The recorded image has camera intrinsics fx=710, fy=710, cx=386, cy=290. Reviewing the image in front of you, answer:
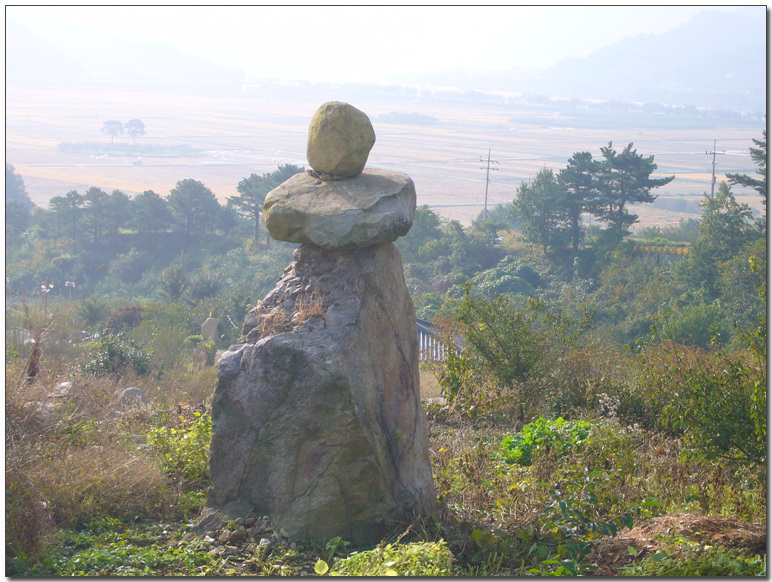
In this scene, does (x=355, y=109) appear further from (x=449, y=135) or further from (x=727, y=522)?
(x=449, y=135)

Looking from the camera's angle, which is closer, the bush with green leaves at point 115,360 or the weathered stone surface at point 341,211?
the weathered stone surface at point 341,211

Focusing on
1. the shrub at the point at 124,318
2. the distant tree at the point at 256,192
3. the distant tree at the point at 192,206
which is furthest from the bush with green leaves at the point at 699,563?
the distant tree at the point at 192,206

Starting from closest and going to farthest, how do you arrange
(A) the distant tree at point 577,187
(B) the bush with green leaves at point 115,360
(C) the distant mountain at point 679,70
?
1. (B) the bush with green leaves at point 115,360
2. (A) the distant tree at point 577,187
3. (C) the distant mountain at point 679,70

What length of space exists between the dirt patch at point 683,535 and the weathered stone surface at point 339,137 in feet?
11.9

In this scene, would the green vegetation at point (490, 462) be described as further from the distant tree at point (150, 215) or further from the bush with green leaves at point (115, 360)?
the distant tree at point (150, 215)

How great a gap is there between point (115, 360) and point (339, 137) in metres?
11.8

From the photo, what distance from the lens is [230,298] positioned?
32062 millimetres

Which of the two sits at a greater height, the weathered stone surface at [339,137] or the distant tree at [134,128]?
the distant tree at [134,128]

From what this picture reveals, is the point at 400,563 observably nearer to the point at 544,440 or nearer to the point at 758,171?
the point at 544,440

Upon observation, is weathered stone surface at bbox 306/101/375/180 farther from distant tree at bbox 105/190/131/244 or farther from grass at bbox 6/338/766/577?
distant tree at bbox 105/190/131/244

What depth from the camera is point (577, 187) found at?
43938 mm

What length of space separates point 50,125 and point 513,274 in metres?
65.9

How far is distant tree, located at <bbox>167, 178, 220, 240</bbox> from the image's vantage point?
4925cm

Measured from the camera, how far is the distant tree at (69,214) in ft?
161
